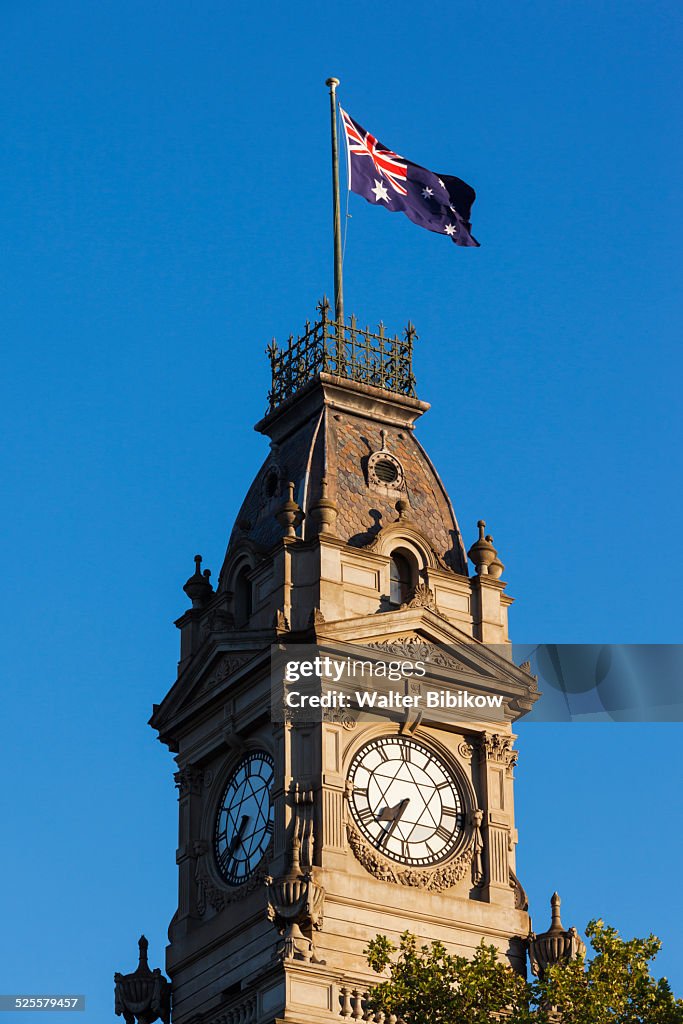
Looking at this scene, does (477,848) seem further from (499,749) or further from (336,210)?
Answer: (336,210)

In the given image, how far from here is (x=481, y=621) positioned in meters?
96.5

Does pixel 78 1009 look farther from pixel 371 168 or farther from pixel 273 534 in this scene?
pixel 371 168

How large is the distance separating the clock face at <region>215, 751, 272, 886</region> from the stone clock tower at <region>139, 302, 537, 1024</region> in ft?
0.25

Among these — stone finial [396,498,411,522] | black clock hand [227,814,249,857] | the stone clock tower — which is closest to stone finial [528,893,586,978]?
the stone clock tower

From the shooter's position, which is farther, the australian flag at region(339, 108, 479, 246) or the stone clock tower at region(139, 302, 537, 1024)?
→ the australian flag at region(339, 108, 479, 246)

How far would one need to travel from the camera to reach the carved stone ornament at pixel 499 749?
94.8 meters

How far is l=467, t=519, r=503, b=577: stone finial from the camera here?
97.6 metres

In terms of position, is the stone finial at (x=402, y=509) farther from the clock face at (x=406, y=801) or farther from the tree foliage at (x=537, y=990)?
the tree foliage at (x=537, y=990)

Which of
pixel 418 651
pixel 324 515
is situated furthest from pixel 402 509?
pixel 418 651

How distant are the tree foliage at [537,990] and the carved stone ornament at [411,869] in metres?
7.76

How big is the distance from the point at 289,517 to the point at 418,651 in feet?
17.7

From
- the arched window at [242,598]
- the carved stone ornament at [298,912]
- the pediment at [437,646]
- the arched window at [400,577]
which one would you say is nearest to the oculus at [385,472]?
the arched window at [400,577]

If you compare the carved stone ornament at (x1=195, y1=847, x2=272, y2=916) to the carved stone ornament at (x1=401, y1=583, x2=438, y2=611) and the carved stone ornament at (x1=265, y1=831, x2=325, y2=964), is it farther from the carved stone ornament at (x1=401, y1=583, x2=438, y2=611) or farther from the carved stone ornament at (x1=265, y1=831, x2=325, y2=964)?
the carved stone ornament at (x1=401, y1=583, x2=438, y2=611)

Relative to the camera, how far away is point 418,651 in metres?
94.1
